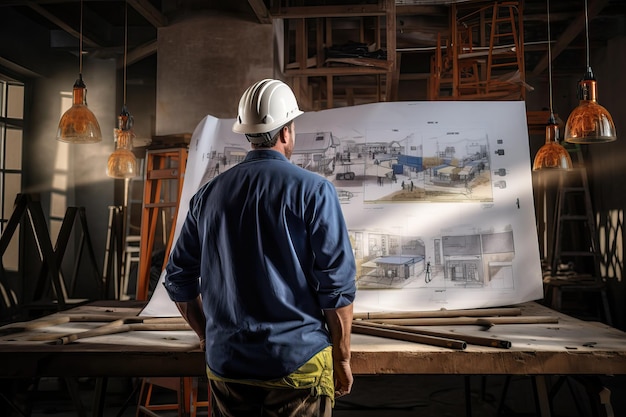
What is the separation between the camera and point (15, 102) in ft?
26.9

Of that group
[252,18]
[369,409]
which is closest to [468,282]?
[369,409]

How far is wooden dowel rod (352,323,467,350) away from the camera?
2.26 metres

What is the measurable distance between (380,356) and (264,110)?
1.01m

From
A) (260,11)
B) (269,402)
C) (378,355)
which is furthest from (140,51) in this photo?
(269,402)

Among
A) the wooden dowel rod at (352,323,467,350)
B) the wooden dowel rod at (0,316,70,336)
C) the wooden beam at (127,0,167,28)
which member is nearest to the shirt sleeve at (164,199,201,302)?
the wooden dowel rod at (352,323,467,350)

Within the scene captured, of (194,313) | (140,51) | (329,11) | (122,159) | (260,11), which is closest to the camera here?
(194,313)

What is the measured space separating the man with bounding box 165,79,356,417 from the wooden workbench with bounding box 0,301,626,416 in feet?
1.38

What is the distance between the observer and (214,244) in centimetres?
191

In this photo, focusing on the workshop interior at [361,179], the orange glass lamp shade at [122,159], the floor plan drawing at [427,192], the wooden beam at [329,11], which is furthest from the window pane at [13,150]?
the floor plan drawing at [427,192]

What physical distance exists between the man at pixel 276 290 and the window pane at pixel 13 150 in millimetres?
7273

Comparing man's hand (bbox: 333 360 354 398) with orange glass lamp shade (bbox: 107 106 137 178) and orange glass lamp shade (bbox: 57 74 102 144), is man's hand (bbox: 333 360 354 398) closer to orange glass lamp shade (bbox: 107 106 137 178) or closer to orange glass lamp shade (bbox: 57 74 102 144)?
orange glass lamp shade (bbox: 57 74 102 144)

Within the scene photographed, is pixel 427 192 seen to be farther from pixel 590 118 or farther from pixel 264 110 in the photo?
pixel 264 110

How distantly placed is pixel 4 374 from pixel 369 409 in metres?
3.56

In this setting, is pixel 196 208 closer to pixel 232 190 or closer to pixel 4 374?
pixel 232 190
